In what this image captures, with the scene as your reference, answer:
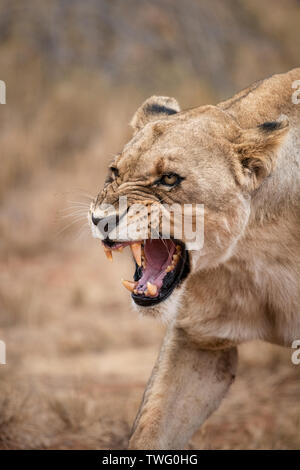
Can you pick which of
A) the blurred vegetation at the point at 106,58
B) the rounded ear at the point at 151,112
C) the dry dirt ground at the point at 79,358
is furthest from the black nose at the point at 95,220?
the blurred vegetation at the point at 106,58

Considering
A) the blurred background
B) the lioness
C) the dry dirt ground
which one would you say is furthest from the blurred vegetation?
the lioness

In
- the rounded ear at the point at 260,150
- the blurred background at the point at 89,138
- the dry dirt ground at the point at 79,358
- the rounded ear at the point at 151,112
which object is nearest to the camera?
the rounded ear at the point at 260,150

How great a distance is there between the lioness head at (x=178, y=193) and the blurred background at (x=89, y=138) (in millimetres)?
2883

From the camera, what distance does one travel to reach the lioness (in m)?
3.22

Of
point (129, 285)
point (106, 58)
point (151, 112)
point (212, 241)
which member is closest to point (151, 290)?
point (129, 285)

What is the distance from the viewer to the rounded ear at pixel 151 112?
3.77 meters

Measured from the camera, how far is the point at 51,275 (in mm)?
9484

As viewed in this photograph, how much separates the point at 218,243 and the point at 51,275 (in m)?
6.36

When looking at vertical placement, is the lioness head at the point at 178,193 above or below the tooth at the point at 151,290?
above

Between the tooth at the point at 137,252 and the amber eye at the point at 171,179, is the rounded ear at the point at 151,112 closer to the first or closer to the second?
the amber eye at the point at 171,179

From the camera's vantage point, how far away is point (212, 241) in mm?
3277

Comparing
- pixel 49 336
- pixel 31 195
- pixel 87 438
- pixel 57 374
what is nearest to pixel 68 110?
pixel 31 195

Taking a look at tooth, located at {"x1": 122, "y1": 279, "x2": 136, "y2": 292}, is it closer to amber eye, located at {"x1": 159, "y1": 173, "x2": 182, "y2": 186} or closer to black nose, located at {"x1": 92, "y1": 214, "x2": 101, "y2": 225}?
black nose, located at {"x1": 92, "y1": 214, "x2": 101, "y2": 225}

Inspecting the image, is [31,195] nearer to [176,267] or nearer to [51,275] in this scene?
[51,275]
